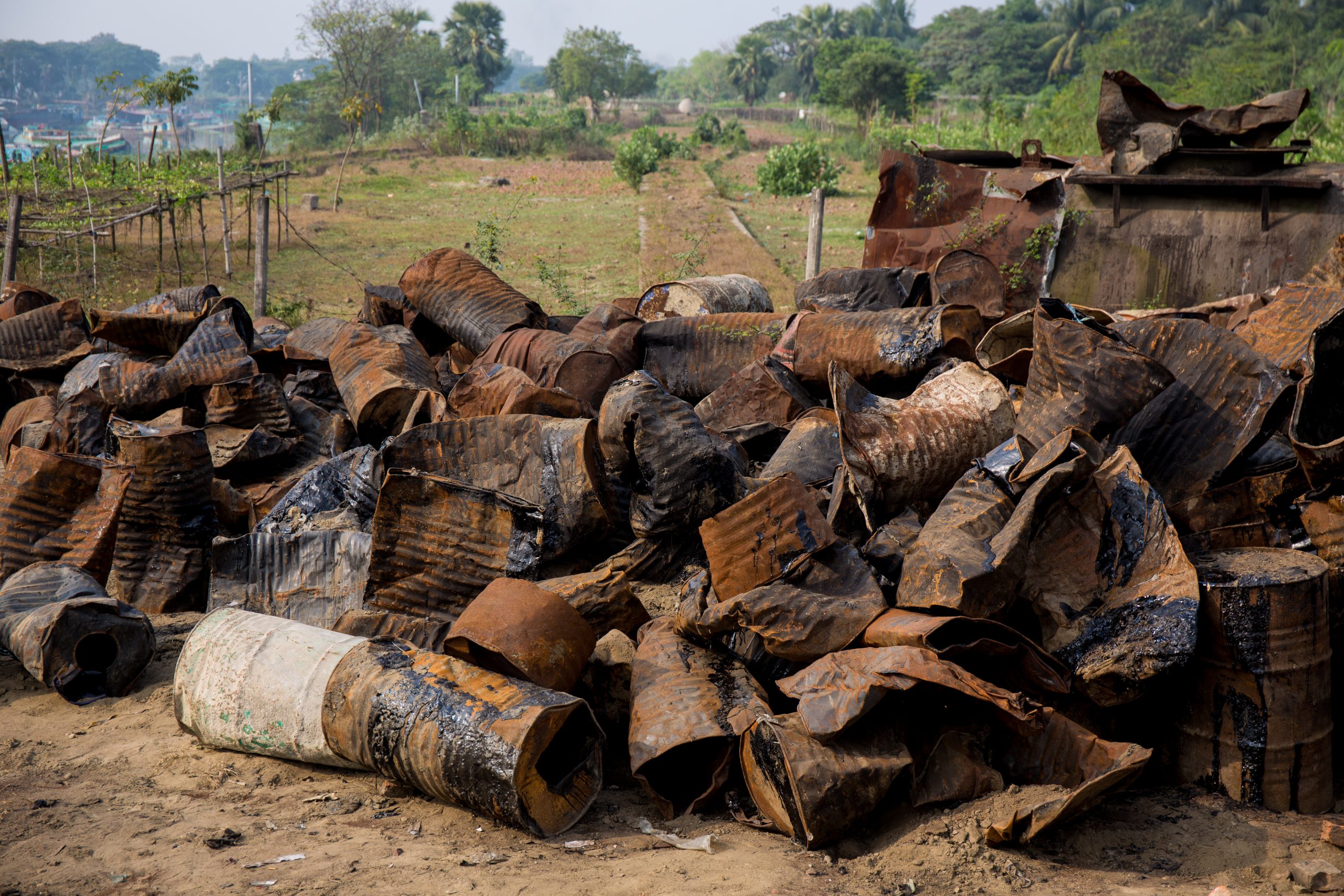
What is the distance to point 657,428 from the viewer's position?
338 cm

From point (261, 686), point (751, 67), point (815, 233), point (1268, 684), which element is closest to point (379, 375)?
point (261, 686)

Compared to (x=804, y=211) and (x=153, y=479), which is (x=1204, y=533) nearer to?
(x=153, y=479)

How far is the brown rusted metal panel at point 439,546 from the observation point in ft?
10.5

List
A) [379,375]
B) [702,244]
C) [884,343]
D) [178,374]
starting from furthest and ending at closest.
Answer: [702,244] < [178,374] < [379,375] < [884,343]

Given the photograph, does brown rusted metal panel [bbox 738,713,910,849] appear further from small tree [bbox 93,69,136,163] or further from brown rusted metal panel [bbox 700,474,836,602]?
small tree [bbox 93,69,136,163]

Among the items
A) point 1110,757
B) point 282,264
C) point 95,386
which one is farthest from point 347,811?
point 282,264

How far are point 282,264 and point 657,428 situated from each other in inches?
435

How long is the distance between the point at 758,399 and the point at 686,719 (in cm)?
212

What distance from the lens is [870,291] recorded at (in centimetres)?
527

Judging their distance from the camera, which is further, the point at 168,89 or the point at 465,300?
the point at 168,89

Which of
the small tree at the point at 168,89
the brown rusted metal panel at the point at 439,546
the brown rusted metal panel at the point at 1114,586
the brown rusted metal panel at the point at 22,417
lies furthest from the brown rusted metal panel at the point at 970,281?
the small tree at the point at 168,89

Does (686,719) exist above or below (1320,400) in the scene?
below

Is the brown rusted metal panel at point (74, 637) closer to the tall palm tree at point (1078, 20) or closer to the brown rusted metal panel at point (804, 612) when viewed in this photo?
the brown rusted metal panel at point (804, 612)

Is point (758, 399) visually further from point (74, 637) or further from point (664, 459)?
point (74, 637)
